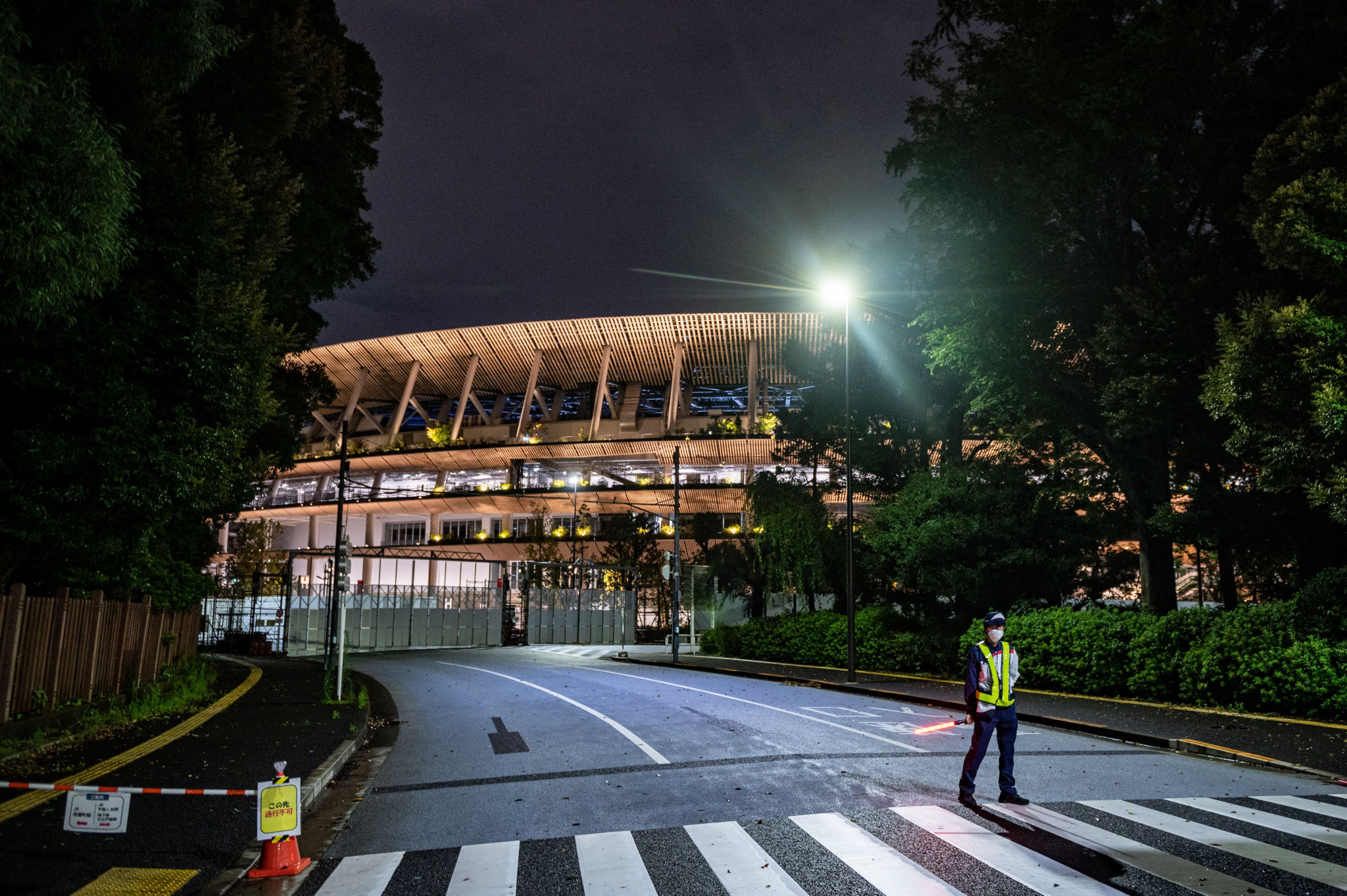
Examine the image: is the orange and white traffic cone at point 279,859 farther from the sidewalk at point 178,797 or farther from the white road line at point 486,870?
the white road line at point 486,870

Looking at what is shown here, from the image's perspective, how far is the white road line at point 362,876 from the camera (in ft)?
18.7

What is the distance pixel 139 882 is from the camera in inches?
219

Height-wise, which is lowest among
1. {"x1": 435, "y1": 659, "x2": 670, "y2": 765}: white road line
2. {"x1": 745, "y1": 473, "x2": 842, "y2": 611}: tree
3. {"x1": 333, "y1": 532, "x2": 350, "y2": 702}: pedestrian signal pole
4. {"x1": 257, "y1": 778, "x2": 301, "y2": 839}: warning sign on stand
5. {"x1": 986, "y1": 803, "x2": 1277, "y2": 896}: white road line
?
{"x1": 986, "y1": 803, "x2": 1277, "y2": 896}: white road line

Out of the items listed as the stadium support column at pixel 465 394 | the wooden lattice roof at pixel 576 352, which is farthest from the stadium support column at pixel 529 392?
the stadium support column at pixel 465 394

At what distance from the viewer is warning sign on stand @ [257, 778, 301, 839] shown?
5.98 meters

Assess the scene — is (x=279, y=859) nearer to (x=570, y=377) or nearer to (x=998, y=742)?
(x=998, y=742)

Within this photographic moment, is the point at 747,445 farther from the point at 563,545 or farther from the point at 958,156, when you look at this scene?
the point at 958,156

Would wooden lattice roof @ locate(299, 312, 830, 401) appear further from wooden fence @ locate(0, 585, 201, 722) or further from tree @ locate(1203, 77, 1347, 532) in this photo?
wooden fence @ locate(0, 585, 201, 722)

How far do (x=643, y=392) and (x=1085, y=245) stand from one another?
5728 cm

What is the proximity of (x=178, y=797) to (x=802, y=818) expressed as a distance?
5620mm

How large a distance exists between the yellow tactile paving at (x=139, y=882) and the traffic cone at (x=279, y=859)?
41 centimetres

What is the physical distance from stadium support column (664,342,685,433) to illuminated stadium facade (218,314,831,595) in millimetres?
163

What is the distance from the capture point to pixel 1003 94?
62.3ft

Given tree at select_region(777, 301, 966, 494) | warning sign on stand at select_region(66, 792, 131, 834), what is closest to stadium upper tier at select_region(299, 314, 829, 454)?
tree at select_region(777, 301, 966, 494)
